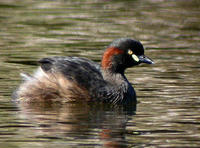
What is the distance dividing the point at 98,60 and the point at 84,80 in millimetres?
3852

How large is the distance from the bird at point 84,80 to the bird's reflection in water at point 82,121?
0.43 ft

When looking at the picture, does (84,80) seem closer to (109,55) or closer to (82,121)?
(109,55)

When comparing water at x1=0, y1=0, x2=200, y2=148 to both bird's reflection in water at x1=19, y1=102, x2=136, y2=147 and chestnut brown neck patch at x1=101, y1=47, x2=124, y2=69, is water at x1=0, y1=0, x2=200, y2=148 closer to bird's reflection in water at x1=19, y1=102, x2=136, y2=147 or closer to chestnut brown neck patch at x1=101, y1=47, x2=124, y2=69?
bird's reflection in water at x1=19, y1=102, x2=136, y2=147

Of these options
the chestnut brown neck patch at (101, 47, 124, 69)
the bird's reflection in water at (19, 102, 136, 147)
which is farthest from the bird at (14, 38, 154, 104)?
the bird's reflection in water at (19, 102, 136, 147)

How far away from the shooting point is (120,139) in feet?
28.7

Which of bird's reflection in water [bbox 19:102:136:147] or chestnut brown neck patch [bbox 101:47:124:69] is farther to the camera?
chestnut brown neck patch [bbox 101:47:124:69]

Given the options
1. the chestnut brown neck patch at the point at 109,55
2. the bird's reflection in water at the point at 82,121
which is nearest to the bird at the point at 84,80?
the chestnut brown neck patch at the point at 109,55

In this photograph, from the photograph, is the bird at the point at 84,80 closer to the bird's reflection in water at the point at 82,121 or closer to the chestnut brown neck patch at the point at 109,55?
the chestnut brown neck patch at the point at 109,55

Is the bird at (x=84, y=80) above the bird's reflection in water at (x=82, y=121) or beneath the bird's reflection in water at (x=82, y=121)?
above

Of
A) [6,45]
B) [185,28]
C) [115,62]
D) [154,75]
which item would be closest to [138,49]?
[115,62]

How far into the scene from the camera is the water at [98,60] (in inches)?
352

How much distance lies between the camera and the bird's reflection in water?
8781 millimetres

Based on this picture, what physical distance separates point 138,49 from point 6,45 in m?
5.95

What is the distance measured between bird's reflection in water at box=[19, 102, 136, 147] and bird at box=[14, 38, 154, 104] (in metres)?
0.13
